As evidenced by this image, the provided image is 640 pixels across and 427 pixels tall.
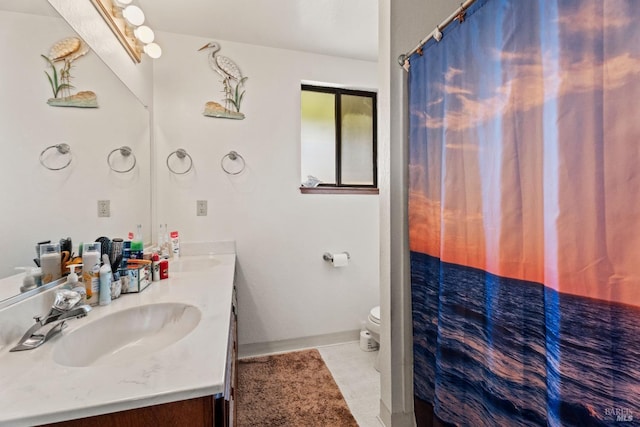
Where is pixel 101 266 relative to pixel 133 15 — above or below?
below

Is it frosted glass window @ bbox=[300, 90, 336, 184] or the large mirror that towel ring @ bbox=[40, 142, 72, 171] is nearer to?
the large mirror

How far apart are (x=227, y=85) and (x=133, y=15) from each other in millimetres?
680

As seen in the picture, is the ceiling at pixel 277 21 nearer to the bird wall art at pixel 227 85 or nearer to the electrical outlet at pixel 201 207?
the bird wall art at pixel 227 85

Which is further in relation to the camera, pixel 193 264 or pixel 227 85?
pixel 227 85

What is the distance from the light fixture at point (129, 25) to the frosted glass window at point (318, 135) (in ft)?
3.77

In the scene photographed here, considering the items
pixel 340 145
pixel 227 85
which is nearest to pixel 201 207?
pixel 227 85

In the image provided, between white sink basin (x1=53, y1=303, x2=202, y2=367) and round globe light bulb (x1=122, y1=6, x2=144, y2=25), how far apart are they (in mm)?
1542

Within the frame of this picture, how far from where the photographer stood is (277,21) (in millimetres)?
1915

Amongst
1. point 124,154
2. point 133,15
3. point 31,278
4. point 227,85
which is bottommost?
point 31,278

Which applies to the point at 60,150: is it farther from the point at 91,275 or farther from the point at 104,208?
the point at 91,275

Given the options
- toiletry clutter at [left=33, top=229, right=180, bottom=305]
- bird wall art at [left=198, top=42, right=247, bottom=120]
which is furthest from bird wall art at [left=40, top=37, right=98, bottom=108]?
bird wall art at [left=198, top=42, right=247, bottom=120]

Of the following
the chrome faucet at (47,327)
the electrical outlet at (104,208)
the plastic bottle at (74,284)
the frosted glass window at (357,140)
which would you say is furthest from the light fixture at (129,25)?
the frosted glass window at (357,140)

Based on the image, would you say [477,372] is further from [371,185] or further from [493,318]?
[371,185]

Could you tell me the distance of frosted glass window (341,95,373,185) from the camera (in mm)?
2564
